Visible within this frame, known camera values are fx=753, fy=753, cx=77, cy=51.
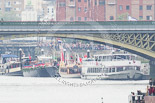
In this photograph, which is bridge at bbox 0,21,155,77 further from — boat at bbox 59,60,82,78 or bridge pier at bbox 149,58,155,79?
boat at bbox 59,60,82,78

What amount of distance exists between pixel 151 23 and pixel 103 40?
7007mm

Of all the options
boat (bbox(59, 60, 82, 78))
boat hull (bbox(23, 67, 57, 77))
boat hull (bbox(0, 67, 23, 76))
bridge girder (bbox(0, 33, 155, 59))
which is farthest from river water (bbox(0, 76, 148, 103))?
boat hull (bbox(0, 67, 23, 76))

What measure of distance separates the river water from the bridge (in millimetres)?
5487

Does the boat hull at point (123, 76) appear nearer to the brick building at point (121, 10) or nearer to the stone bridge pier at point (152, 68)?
the stone bridge pier at point (152, 68)

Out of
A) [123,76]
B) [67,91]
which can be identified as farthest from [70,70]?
[67,91]

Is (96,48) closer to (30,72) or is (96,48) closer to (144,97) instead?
(30,72)

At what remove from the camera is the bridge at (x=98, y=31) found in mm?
101125

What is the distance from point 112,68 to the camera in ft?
368

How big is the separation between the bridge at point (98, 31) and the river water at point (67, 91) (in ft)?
18.0

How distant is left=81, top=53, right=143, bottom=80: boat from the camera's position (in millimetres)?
111250

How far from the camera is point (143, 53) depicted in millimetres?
103438

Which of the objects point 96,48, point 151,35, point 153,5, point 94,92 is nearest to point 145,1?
point 153,5

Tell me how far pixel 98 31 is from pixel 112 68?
11.8m

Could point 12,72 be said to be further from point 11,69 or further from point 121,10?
point 121,10
